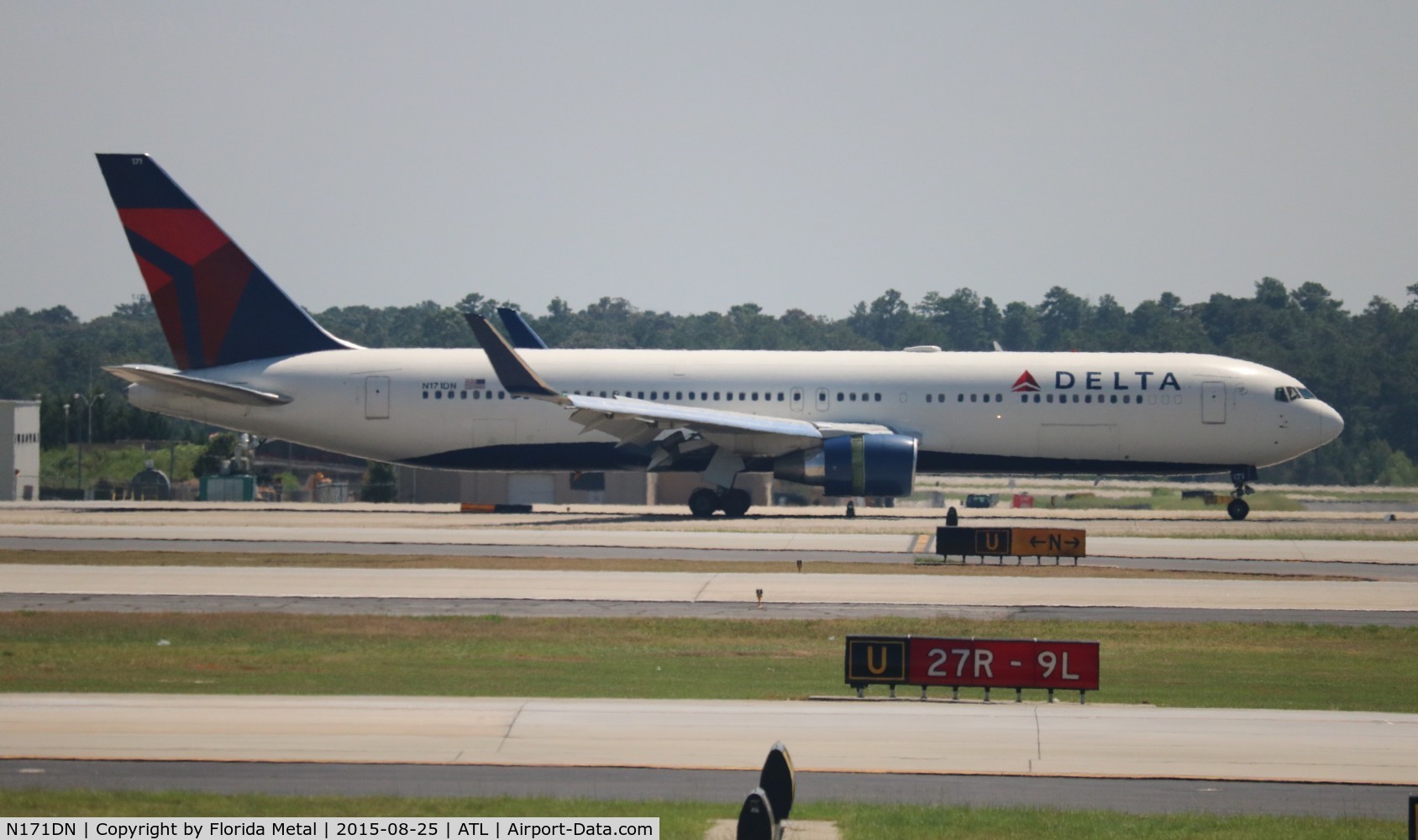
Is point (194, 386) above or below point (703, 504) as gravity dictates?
above

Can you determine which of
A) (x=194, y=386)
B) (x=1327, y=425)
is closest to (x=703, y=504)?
(x=194, y=386)

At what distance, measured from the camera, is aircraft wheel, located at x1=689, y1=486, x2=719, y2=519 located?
45.7m

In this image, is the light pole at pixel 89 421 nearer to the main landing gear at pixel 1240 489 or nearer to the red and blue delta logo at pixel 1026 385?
the red and blue delta logo at pixel 1026 385

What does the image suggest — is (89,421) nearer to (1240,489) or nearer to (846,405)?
(846,405)

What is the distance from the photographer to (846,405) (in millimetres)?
45719

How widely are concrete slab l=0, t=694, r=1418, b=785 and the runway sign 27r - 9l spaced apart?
11.3 inches

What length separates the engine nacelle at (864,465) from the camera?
42844 mm

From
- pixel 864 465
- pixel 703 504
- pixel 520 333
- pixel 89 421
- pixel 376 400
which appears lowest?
pixel 703 504

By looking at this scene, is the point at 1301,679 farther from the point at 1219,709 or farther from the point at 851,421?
the point at 851,421

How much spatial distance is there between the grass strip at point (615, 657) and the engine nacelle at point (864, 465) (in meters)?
18.3

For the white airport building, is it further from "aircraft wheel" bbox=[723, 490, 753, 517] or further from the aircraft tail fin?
"aircraft wheel" bbox=[723, 490, 753, 517]

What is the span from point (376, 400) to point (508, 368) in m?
6.76

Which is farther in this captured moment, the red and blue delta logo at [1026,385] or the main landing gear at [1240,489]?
the main landing gear at [1240,489]

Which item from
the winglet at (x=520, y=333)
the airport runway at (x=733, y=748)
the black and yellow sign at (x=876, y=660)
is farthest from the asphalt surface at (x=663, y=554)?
the winglet at (x=520, y=333)
